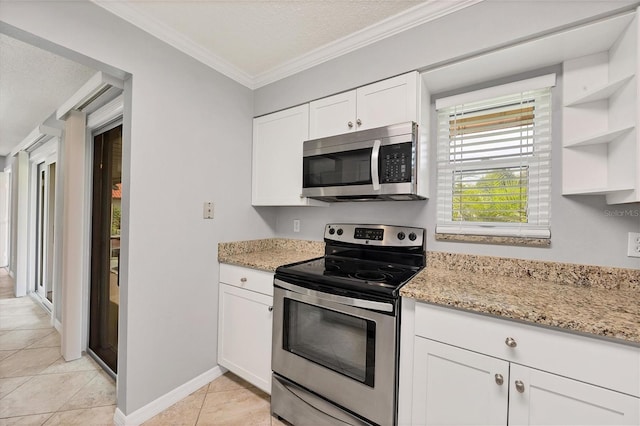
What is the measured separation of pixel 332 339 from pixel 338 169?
104cm

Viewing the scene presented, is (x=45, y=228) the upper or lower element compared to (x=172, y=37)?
lower

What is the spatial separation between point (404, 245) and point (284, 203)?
37.7 inches

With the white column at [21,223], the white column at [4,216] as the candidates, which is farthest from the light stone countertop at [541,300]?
the white column at [4,216]

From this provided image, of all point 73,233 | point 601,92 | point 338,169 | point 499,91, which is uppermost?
point 499,91

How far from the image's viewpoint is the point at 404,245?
74.1 inches

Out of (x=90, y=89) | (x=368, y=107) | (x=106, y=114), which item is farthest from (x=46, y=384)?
(x=368, y=107)

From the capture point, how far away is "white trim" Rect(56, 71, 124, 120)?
1.72 m

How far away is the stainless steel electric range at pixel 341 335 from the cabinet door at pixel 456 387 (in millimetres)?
119

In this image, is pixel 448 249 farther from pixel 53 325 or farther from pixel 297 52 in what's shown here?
pixel 53 325

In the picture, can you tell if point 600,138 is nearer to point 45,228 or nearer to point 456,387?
point 456,387

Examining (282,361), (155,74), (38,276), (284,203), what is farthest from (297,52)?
(38,276)

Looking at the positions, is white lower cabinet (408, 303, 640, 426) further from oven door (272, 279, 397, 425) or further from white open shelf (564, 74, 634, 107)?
white open shelf (564, 74, 634, 107)

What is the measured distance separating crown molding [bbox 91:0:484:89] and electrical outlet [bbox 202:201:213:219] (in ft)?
3.33

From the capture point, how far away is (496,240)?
64.7 inches
